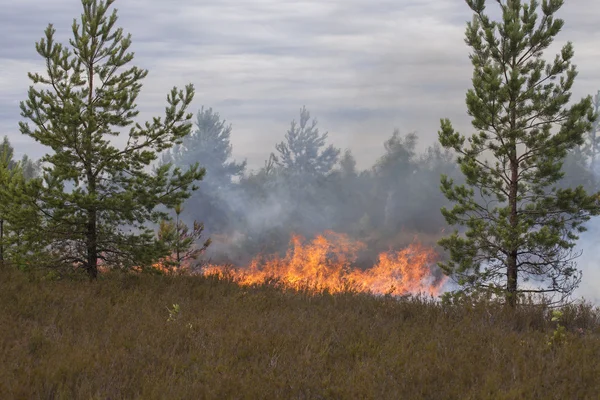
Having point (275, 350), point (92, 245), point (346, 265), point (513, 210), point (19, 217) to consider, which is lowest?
point (275, 350)

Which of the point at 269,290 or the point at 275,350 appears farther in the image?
the point at 269,290

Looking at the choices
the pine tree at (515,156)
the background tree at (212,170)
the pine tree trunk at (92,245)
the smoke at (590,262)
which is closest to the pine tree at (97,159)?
the pine tree trunk at (92,245)

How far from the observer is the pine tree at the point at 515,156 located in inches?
492

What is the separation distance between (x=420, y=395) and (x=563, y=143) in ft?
31.6

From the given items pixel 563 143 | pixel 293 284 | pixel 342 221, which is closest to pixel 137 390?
pixel 293 284

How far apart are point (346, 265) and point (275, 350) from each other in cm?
4634

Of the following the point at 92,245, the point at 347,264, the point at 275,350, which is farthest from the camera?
the point at 347,264

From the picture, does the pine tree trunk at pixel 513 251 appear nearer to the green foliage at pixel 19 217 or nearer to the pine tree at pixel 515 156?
the pine tree at pixel 515 156

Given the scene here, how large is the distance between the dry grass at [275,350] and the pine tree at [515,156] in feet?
8.95

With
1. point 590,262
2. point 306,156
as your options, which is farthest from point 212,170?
point 590,262

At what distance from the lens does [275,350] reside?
668 centimetres

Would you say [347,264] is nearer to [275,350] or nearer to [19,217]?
[19,217]

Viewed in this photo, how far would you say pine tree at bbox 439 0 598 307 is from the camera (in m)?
12.5

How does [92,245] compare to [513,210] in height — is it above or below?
below
